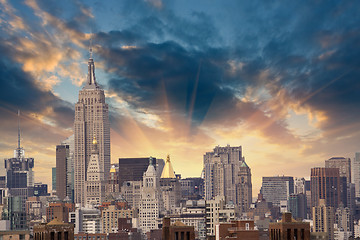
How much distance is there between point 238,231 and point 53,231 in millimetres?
20113

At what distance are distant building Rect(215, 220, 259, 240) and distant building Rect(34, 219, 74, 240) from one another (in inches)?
700

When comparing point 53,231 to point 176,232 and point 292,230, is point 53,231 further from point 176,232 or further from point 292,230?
point 292,230

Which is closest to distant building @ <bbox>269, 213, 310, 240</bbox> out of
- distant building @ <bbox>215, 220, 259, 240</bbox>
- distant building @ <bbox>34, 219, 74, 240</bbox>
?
distant building @ <bbox>215, 220, 259, 240</bbox>

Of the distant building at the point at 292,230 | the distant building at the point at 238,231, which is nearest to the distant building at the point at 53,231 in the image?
the distant building at the point at 238,231

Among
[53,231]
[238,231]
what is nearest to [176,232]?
[238,231]

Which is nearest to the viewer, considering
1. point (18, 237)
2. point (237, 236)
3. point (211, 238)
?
point (237, 236)

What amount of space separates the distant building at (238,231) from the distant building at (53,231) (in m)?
17.8

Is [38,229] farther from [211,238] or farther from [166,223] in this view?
[211,238]

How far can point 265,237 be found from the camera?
193 meters

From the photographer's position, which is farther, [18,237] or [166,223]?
[18,237]

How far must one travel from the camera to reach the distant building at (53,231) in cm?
9100

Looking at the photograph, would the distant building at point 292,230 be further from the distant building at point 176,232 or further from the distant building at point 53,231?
the distant building at point 53,231

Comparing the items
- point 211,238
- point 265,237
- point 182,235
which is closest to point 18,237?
point 211,238

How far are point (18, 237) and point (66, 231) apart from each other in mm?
66434
